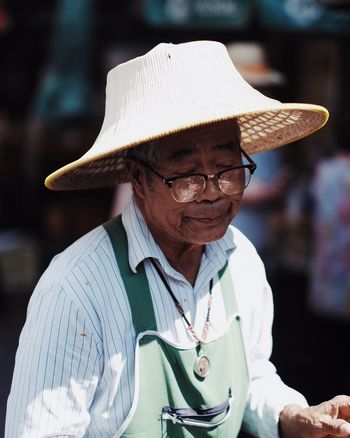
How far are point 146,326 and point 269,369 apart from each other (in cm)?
50

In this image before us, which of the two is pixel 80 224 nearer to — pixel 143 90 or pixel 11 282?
pixel 11 282

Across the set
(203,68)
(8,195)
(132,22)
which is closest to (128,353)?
(203,68)

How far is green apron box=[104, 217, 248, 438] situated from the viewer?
5.69 ft

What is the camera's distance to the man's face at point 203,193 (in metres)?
1.77

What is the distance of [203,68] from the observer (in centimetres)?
180

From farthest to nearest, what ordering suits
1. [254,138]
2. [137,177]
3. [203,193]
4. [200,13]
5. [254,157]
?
1. [200,13]
2. [254,157]
3. [254,138]
4. [137,177]
5. [203,193]

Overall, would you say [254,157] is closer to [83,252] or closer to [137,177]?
[137,177]

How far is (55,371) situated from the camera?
5.47 ft

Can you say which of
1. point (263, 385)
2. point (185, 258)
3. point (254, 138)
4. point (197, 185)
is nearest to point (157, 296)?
point (185, 258)

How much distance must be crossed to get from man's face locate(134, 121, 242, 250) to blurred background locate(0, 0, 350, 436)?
208 centimetres

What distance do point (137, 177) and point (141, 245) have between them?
183 millimetres

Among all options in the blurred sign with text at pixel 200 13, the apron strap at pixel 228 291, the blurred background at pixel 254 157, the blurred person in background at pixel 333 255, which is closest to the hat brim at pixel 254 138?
the apron strap at pixel 228 291

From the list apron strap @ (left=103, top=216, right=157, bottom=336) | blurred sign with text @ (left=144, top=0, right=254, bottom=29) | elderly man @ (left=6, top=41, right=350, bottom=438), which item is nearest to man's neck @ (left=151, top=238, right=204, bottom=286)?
elderly man @ (left=6, top=41, right=350, bottom=438)

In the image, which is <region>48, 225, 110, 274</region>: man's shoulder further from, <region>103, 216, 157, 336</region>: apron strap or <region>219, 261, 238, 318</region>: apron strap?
<region>219, 261, 238, 318</region>: apron strap
